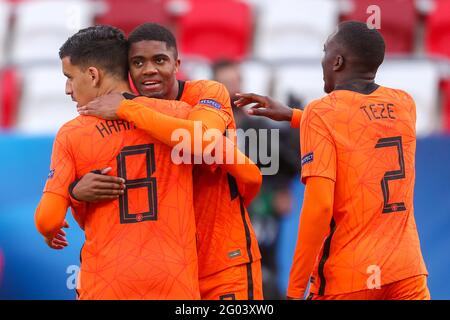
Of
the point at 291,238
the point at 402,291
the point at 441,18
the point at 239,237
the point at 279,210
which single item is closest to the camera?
the point at 402,291

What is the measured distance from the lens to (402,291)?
3.69 m

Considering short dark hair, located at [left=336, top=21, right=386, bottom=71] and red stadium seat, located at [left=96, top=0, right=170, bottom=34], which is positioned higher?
red stadium seat, located at [left=96, top=0, right=170, bottom=34]

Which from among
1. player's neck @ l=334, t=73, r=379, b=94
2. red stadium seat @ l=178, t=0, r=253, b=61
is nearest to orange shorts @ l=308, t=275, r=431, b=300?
player's neck @ l=334, t=73, r=379, b=94

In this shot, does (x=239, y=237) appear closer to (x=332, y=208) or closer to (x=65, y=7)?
(x=332, y=208)

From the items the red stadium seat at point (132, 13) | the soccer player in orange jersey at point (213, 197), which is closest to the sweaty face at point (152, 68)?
the soccer player in orange jersey at point (213, 197)

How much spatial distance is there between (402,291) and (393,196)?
0.40 m

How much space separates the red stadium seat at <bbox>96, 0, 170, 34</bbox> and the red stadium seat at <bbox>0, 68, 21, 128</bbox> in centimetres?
132

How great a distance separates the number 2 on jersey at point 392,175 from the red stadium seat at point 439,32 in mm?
5347

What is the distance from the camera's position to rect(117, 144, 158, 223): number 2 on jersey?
146 inches

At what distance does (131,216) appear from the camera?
12.2 feet

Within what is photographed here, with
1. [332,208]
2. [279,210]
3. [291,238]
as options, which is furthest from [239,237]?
[291,238]

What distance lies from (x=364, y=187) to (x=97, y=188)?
3.66 feet

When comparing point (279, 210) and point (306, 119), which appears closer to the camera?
point (306, 119)

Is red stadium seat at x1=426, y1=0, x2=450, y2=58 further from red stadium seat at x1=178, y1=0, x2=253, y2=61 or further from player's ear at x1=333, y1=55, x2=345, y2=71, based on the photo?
player's ear at x1=333, y1=55, x2=345, y2=71
